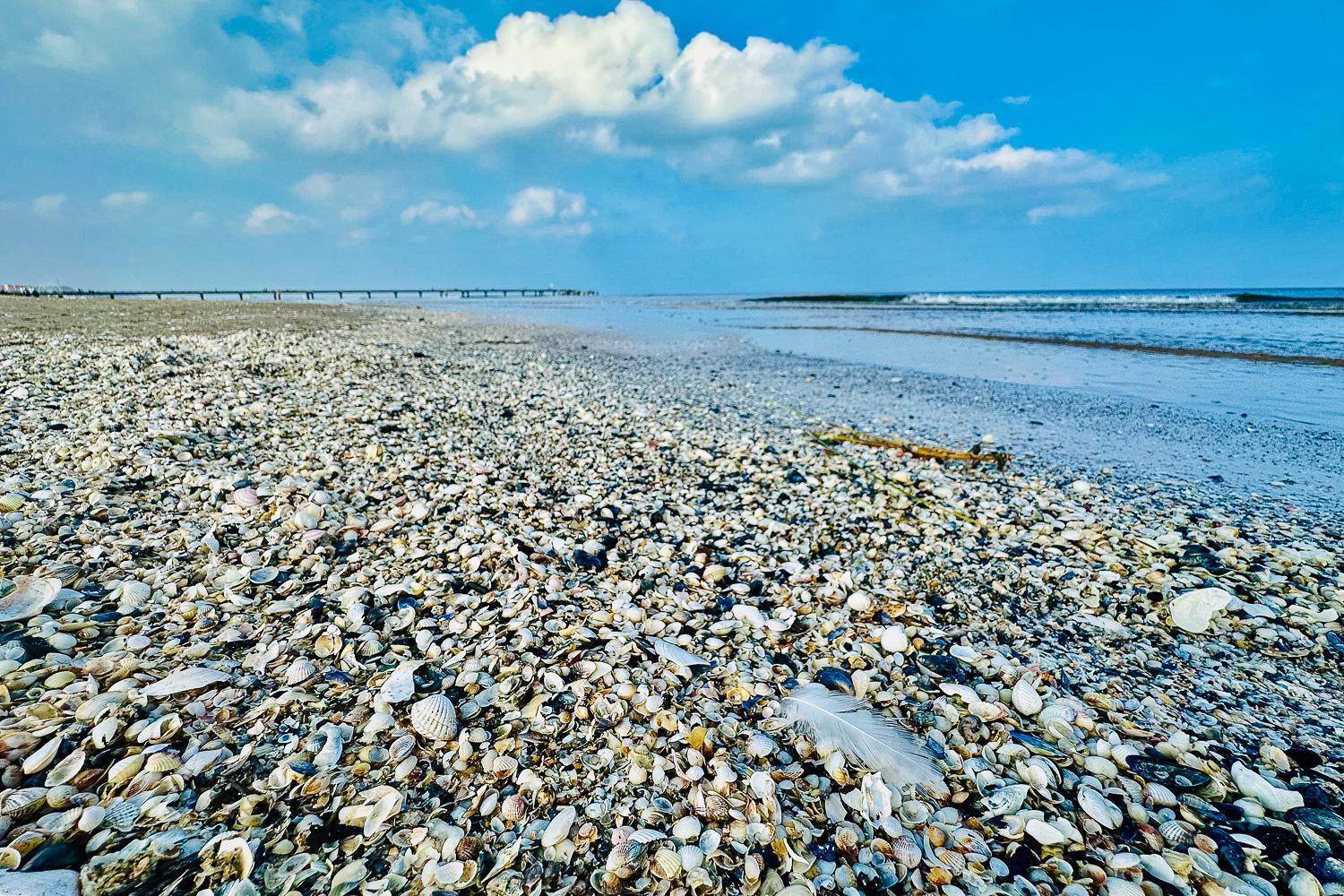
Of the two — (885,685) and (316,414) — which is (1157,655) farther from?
(316,414)

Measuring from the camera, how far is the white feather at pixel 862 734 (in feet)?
7.34

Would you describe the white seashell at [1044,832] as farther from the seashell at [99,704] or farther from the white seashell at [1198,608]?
the seashell at [99,704]

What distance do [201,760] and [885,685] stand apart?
2780 mm

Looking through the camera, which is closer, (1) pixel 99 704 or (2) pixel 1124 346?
(1) pixel 99 704

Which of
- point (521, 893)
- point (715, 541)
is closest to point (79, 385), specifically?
point (715, 541)

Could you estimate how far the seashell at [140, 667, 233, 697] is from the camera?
93.2 inches

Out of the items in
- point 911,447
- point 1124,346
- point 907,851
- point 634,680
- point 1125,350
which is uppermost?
point 1124,346

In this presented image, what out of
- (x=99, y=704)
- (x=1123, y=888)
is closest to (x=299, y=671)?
(x=99, y=704)

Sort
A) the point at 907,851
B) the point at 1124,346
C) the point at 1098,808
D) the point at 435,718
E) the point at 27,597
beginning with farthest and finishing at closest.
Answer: the point at 1124,346 → the point at 27,597 → the point at 435,718 → the point at 1098,808 → the point at 907,851

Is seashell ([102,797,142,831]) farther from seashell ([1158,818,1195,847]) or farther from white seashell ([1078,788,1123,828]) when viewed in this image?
seashell ([1158,818,1195,847])

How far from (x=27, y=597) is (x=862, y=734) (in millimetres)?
4053

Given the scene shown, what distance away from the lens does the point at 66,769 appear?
6.47ft

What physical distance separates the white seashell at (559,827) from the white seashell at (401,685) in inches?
35.9

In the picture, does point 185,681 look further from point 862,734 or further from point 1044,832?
point 1044,832
